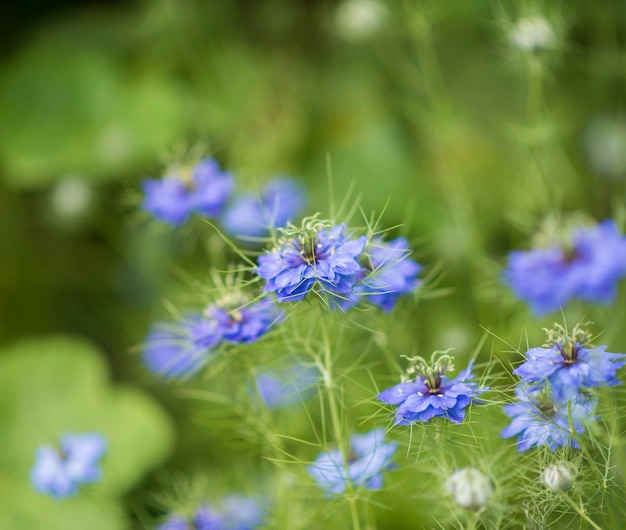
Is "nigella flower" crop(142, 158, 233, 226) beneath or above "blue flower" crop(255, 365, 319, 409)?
above

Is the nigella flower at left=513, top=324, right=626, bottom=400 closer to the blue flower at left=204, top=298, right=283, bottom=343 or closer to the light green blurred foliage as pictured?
the blue flower at left=204, top=298, right=283, bottom=343

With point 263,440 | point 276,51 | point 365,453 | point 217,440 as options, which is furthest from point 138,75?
point 365,453

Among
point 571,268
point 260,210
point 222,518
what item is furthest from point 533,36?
point 222,518

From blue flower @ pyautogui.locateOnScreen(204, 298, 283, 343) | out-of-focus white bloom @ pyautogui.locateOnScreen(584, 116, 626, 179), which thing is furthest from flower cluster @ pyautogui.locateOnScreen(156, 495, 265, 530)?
out-of-focus white bloom @ pyautogui.locateOnScreen(584, 116, 626, 179)

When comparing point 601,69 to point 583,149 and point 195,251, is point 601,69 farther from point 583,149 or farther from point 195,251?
point 195,251

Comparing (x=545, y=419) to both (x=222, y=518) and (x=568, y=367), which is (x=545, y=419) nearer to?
(x=568, y=367)

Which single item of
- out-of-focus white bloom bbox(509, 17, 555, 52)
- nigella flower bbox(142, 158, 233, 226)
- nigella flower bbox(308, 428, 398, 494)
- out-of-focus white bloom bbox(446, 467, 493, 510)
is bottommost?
nigella flower bbox(308, 428, 398, 494)
